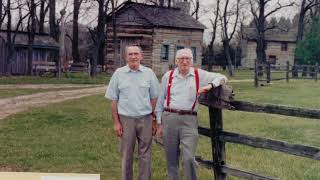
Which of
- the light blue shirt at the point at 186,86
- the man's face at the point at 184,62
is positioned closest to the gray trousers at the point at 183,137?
the light blue shirt at the point at 186,86

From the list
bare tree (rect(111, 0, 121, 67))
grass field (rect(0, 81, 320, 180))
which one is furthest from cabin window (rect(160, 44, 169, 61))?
grass field (rect(0, 81, 320, 180))

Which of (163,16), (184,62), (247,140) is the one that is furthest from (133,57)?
(163,16)

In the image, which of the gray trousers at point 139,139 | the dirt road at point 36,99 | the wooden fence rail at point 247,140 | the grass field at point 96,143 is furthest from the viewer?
the dirt road at point 36,99

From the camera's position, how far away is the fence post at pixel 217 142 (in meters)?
7.06

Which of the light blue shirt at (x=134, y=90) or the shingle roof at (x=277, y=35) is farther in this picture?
the shingle roof at (x=277, y=35)

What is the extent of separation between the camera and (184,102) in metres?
6.61

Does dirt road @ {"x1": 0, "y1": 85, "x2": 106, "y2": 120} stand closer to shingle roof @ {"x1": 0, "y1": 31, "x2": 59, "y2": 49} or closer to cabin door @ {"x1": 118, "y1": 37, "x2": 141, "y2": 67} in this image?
shingle roof @ {"x1": 0, "y1": 31, "x2": 59, "y2": 49}

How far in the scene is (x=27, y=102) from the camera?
19688mm

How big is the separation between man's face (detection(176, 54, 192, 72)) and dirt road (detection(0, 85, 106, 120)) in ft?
32.5

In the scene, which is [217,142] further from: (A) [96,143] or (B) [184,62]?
(A) [96,143]

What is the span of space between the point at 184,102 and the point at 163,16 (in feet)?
121

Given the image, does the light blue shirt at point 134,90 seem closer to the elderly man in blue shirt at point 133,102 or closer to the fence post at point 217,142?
the elderly man in blue shirt at point 133,102

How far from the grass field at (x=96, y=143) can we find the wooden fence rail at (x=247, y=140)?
1.04 meters

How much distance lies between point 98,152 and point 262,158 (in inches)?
116
